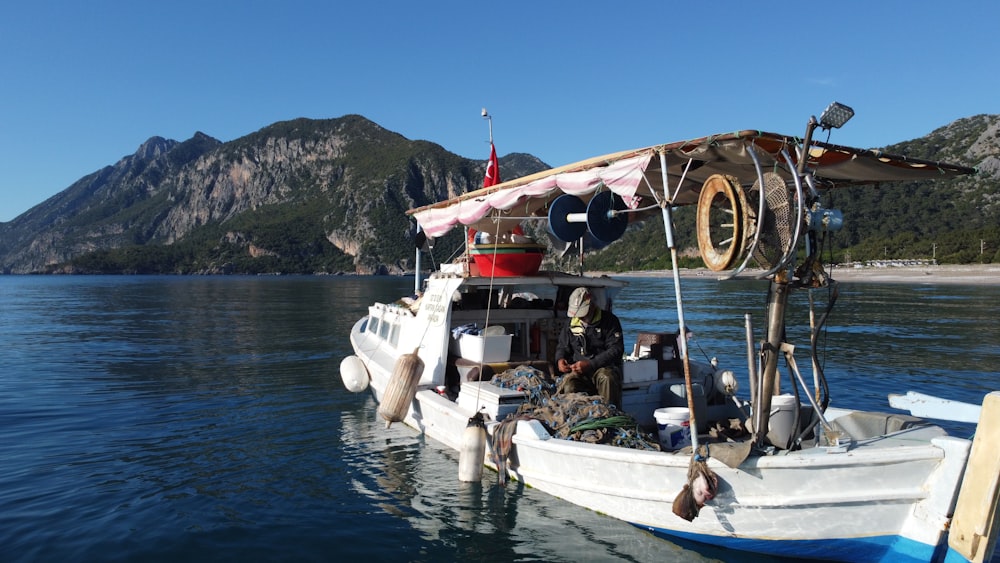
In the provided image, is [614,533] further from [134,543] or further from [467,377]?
[134,543]

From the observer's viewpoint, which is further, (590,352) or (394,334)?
(394,334)

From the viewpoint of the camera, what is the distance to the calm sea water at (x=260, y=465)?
7059 mm

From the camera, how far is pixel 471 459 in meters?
8.27

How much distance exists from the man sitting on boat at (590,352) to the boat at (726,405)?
532 mm

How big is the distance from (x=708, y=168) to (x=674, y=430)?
11.5 ft

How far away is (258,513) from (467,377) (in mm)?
3506

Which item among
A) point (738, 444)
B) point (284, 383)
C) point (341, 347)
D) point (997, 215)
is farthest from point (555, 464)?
point (997, 215)

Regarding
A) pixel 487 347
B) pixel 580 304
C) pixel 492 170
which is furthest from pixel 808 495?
pixel 492 170

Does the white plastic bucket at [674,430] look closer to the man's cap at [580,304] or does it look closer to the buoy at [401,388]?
the man's cap at [580,304]

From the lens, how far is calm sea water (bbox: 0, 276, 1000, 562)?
7059 millimetres

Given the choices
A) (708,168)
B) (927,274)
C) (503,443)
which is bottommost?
(503,443)

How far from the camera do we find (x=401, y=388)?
33.7 ft

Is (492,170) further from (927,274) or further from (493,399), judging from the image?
(927,274)

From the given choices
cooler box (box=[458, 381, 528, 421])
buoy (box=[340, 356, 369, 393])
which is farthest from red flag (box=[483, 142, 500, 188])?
cooler box (box=[458, 381, 528, 421])
